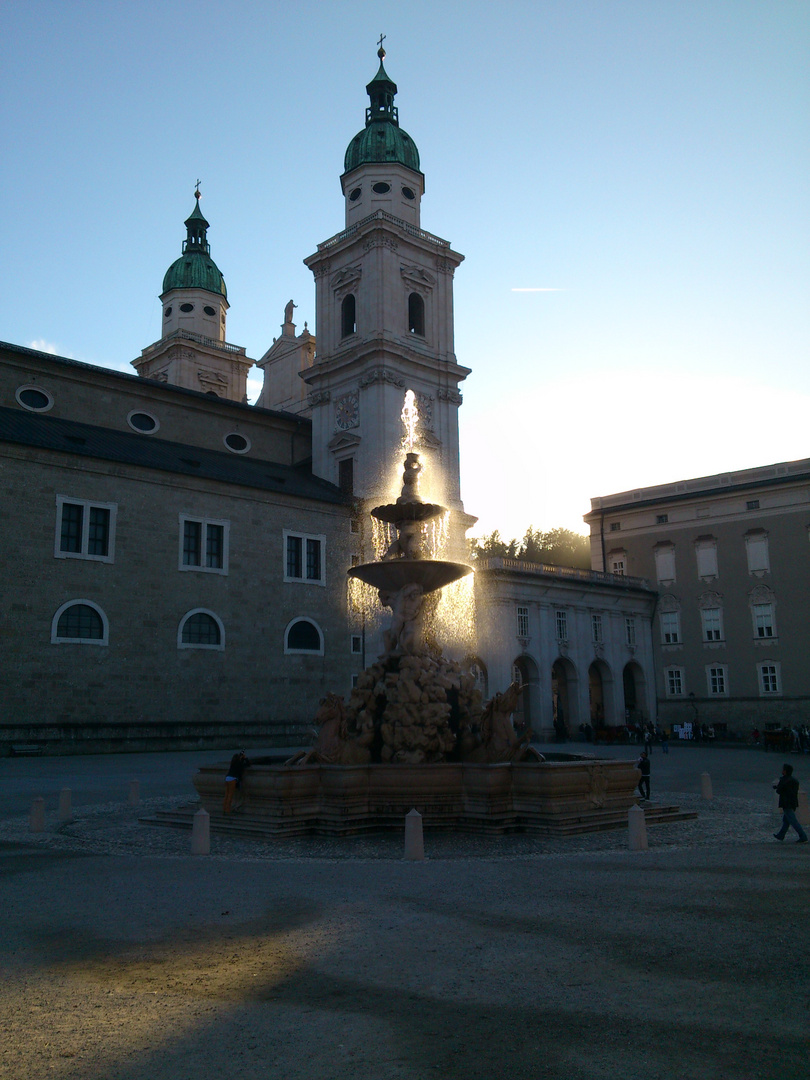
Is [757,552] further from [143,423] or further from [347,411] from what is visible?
[143,423]

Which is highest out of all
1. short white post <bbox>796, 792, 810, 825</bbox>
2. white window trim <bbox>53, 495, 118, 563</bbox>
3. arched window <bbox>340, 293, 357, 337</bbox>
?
arched window <bbox>340, 293, 357, 337</bbox>

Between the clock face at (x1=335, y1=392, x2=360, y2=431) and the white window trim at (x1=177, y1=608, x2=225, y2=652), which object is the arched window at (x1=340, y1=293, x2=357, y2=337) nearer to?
the clock face at (x1=335, y1=392, x2=360, y2=431)

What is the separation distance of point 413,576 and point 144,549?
22.3m

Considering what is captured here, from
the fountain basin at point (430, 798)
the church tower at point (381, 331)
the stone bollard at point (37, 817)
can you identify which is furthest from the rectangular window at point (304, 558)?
the fountain basin at point (430, 798)

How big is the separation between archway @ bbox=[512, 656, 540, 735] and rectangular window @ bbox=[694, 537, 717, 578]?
1426cm

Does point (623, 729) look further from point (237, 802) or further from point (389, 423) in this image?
point (237, 802)

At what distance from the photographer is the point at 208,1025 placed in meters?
5.32

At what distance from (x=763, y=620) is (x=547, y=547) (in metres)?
28.7

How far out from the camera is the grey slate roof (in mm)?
35188

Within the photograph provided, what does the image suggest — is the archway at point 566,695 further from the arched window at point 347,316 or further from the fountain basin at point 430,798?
the fountain basin at point 430,798

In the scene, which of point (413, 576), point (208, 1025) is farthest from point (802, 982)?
point (413, 576)

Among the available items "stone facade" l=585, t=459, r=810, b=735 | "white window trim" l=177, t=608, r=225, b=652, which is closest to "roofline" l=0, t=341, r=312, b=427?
"white window trim" l=177, t=608, r=225, b=652

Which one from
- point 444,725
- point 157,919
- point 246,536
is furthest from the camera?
point 246,536

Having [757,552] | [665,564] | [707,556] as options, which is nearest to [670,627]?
[665,564]
